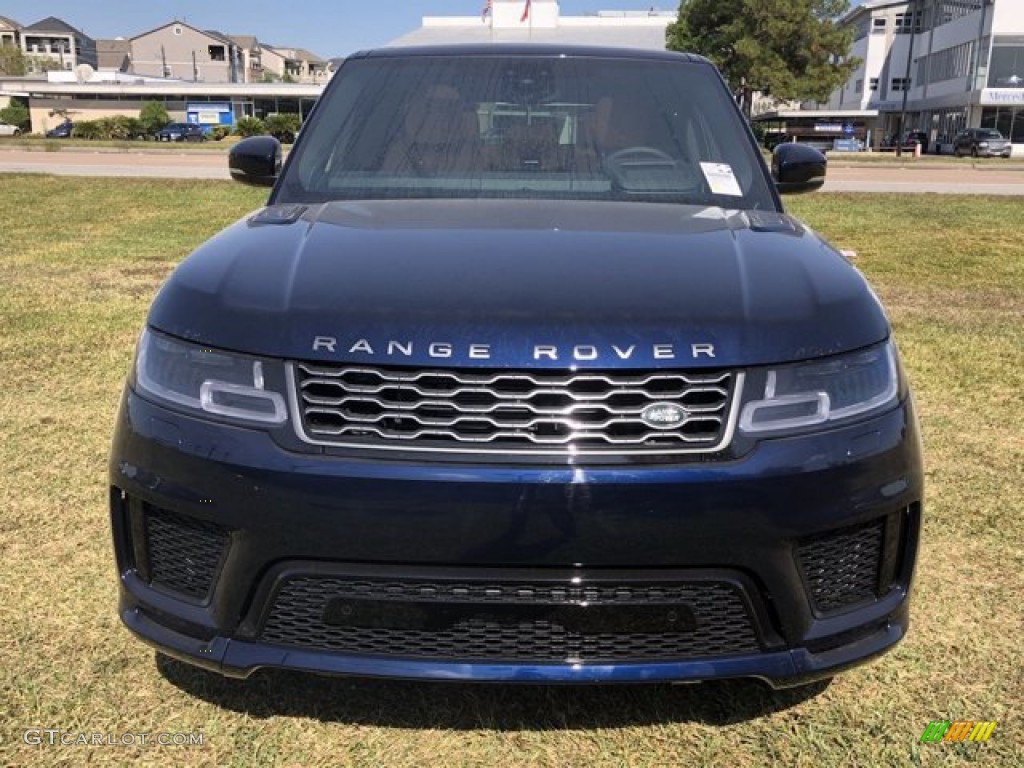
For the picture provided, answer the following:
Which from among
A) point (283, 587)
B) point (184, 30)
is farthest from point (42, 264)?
point (184, 30)

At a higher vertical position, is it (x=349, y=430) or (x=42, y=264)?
(x=349, y=430)

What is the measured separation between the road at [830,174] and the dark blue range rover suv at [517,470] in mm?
16346

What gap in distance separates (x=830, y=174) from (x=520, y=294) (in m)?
22.5

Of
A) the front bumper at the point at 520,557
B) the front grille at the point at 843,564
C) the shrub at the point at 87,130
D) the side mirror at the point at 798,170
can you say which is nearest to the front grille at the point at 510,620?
the front bumper at the point at 520,557

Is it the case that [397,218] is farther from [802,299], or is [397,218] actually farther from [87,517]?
[87,517]

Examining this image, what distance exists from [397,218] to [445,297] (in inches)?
27.5

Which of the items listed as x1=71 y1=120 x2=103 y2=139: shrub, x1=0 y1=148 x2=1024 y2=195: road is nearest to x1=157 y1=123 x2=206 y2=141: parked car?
x1=71 y1=120 x2=103 y2=139: shrub

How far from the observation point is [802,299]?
2152 mm

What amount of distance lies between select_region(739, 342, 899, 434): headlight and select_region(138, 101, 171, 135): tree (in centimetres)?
5916

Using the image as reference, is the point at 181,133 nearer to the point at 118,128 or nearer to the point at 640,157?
the point at 118,128

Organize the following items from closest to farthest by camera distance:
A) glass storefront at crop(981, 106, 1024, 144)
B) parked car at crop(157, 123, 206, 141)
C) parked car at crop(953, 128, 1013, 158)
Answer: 1. parked car at crop(953, 128, 1013, 158)
2. parked car at crop(157, 123, 206, 141)
3. glass storefront at crop(981, 106, 1024, 144)

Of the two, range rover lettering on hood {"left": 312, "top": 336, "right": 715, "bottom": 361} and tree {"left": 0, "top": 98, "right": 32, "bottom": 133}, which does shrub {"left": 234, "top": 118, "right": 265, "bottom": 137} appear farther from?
range rover lettering on hood {"left": 312, "top": 336, "right": 715, "bottom": 361}

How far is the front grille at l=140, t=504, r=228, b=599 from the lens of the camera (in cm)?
203

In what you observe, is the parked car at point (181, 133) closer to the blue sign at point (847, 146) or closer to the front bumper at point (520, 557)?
the blue sign at point (847, 146)
